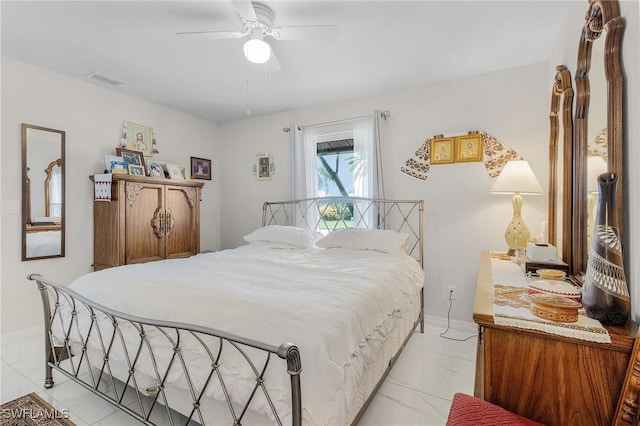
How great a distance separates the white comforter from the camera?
119 centimetres

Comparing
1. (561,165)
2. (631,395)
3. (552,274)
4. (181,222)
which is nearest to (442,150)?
(561,165)

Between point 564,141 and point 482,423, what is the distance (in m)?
1.77

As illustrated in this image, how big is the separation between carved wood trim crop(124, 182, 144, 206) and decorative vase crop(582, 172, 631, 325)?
3.75m

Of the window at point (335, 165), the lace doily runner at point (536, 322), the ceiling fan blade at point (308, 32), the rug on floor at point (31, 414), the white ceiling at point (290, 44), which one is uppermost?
the white ceiling at point (290, 44)

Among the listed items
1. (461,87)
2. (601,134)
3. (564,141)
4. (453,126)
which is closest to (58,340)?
(601,134)

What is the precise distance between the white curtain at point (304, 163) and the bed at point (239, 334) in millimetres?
1451

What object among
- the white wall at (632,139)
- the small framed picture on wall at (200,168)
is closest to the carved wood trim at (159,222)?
the small framed picture on wall at (200,168)

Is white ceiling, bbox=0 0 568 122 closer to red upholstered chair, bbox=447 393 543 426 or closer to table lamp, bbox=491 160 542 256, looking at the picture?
table lamp, bbox=491 160 542 256

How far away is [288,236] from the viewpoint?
11.2ft

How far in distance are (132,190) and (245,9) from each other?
2.41 metres

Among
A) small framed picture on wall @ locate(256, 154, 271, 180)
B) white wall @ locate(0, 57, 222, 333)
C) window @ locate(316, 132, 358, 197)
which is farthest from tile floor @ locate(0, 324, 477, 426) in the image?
small framed picture on wall @ locate(256, 154, 271, 180)

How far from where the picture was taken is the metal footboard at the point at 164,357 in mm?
1154

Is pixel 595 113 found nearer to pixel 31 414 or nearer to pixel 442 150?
pixel 442 150

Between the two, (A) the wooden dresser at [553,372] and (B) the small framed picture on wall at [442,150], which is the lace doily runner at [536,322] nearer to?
(A) the wooden dresser at [553,372]
